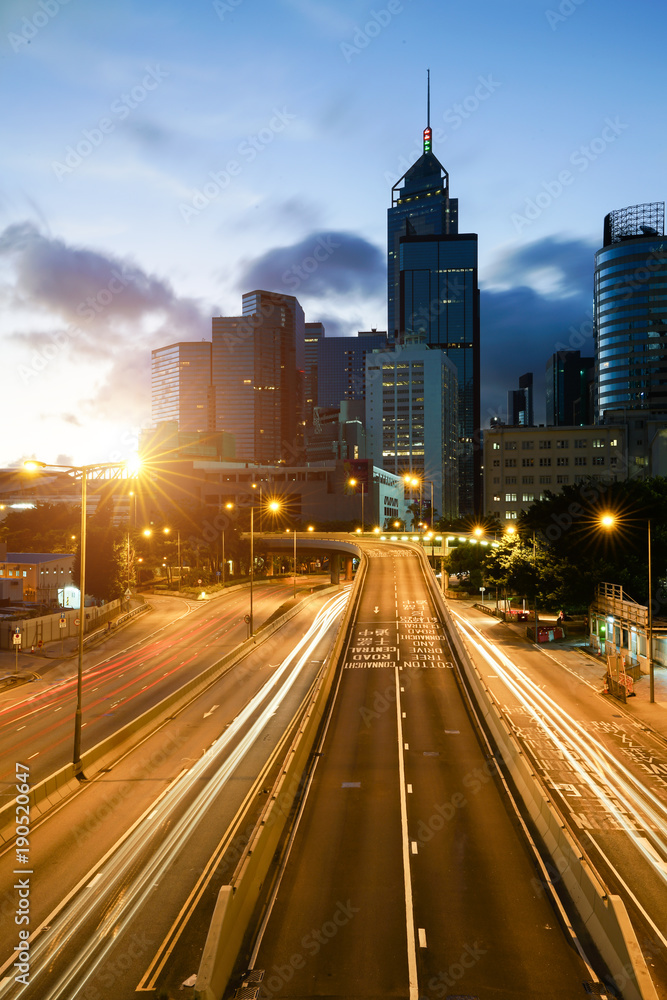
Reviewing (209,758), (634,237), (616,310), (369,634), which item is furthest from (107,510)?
(634,237)

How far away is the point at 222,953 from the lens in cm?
1289

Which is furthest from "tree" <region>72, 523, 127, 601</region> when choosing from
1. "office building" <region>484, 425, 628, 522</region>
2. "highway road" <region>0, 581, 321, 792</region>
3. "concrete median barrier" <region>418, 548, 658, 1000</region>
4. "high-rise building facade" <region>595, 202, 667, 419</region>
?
"high-rise building facade" <region>595, 202, 667, 419</region>

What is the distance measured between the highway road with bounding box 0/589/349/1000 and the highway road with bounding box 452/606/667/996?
10859 millimetres

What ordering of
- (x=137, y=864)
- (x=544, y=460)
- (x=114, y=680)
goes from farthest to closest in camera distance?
(x=544, y=460) → (x=114, y=680) → (x=137, y=864)

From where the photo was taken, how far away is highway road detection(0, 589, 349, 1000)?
13.6 meters

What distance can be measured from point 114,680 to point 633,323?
169510 millimetres

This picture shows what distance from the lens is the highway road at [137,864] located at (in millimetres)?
13617

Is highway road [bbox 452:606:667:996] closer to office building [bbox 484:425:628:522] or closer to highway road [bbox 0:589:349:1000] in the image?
highway road [bbox 0:589:349:1000]

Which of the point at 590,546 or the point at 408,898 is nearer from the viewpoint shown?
the point at 408,898

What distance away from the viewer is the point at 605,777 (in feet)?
86.4

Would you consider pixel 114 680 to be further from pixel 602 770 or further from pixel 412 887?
pixel 412 887

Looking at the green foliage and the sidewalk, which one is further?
the green foliage

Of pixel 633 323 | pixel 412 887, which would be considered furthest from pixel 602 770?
pixel 633 323

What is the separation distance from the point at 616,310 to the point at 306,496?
98728 millimetres
